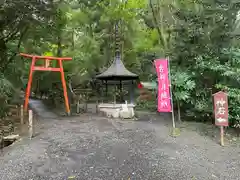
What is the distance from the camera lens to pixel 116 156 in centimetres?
625

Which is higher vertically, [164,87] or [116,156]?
[164,87]

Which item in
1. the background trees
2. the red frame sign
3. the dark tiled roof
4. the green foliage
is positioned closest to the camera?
the red frame sign

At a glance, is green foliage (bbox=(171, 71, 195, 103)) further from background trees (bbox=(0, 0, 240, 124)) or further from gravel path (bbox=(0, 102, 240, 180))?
gravel path (bbox=(0, 102, 240, 180))

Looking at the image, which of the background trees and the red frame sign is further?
the background trees

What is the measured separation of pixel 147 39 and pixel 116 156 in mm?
11916

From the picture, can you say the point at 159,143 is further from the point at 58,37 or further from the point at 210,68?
the point at 58,37

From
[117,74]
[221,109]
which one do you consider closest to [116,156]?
[221,109]

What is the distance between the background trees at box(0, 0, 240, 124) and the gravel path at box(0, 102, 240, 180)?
2447 mm

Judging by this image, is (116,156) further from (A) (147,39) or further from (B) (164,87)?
(A) (147,39)

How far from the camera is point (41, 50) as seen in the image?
54.0 feet

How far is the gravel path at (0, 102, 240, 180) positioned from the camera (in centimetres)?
525

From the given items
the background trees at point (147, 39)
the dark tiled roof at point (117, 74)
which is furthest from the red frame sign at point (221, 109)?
the dark tiled roof at point (117, 74)

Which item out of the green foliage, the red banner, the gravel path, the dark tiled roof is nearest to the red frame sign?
the gravel path

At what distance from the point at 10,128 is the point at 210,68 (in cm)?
824
